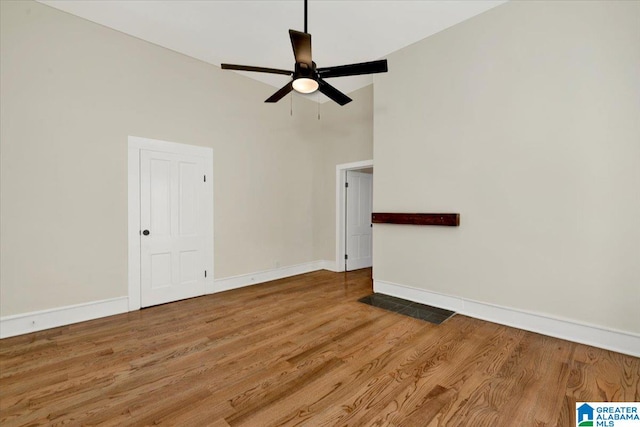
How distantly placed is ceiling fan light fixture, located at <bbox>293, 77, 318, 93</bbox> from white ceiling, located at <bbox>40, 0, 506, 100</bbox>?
113 centimetres

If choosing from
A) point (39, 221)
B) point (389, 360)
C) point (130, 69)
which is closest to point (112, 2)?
point (130, 69)

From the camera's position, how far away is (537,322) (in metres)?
2.72

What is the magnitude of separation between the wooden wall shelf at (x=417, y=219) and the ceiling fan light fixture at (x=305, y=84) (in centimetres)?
210

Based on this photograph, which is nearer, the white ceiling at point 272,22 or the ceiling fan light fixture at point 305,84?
the ceiling fan light fixture at point 305,84

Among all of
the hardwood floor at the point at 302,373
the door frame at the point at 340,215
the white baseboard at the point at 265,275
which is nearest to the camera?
the hardwood floor at the point at 302,373

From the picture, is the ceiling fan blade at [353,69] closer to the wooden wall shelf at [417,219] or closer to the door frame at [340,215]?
the wooden wall shelf at [417,219]

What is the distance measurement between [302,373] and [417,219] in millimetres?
2375

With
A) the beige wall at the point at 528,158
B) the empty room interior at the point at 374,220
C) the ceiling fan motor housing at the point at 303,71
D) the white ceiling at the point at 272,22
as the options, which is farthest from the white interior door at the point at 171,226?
the beige wall at the point at 528,158

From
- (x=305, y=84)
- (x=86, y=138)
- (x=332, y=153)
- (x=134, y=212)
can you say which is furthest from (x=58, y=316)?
(x=332, y=153)

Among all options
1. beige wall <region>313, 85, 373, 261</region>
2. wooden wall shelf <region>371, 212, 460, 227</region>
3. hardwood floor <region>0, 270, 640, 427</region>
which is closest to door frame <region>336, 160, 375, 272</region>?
beige wall <region>313, 85, 373, 261</region>

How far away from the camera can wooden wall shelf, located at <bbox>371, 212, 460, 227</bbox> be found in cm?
324

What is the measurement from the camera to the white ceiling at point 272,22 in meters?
2.86

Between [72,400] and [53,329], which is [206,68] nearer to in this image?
[53,329]

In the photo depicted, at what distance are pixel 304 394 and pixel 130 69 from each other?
4149 millimetres
